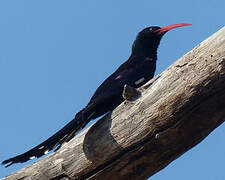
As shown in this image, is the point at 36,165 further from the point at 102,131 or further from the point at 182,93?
the point at 182,93

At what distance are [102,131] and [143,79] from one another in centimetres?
170

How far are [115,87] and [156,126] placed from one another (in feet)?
4.55

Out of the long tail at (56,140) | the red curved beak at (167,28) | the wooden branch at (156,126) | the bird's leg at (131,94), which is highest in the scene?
the red curved beak at (167,28)

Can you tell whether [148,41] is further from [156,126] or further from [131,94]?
[156,126]

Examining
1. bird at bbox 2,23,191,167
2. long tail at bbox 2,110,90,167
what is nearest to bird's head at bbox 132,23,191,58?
bird at bbox 2,23,191,167

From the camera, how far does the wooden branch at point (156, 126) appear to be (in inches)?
149

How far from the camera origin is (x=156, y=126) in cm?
397

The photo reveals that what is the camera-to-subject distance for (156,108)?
398 cm

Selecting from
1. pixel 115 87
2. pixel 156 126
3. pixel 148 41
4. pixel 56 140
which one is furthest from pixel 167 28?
pixel 156 126

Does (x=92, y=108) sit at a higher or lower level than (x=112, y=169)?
higher

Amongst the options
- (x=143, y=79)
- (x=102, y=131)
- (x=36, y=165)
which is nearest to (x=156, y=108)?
(x=102, y=131)

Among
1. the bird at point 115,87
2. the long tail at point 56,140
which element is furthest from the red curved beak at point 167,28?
the long tail at point 56,140

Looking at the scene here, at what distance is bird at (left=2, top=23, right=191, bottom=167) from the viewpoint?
478cm

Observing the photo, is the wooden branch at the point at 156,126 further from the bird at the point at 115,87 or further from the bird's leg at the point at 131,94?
the bird at the point at 115,87
